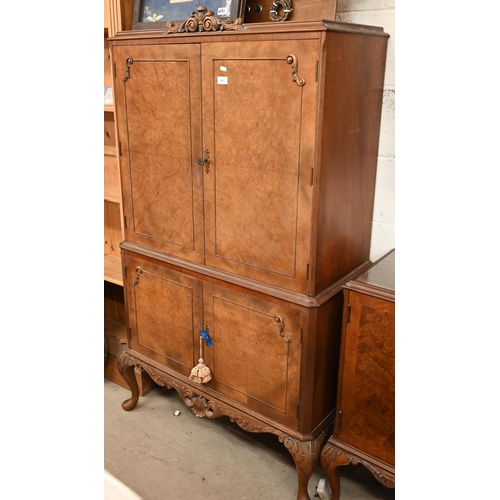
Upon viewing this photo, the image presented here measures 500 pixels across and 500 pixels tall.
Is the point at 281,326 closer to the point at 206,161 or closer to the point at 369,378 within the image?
the point at 369,378

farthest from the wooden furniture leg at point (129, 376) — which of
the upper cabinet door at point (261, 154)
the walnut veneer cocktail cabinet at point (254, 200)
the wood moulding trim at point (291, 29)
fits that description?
the wood moulding trim at point (291, 29)

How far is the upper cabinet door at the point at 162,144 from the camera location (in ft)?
5.85

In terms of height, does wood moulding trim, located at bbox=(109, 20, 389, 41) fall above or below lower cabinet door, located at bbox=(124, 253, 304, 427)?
above

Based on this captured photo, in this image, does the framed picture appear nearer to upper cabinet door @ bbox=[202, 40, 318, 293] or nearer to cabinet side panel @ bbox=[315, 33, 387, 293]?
upper cabinet door @ bbox=[202, 40, 318, 293]

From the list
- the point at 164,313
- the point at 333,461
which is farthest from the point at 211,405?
the point at 333,461

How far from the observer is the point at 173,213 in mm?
1980

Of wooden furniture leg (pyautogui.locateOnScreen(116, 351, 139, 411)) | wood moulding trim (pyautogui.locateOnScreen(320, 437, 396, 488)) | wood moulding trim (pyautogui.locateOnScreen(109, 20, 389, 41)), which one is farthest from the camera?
wooden furniture leg (pyautogui.locateOnScreen(116, 351, 139, 411))

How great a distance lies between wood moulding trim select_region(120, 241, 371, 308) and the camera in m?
1.68

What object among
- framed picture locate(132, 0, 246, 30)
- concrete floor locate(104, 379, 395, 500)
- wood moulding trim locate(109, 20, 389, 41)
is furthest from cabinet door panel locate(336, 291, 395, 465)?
framed picture locate(132, 0, 246, 30)

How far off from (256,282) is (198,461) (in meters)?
0.90

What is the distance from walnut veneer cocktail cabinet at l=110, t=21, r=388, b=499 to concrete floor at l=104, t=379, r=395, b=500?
0.72 ft

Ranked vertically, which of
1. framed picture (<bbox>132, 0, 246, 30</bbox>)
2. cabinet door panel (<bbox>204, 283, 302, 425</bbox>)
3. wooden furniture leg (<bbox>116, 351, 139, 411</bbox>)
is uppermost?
framed picture (<bbox>132, 0, 246, 30</bbox>)
